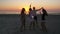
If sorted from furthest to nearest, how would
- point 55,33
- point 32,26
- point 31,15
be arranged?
point 32,26
point 31,15
point 55,33

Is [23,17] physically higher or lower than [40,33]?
higher

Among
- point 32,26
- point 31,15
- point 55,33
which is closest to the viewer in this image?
point 55,33

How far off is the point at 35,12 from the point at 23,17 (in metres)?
0.91

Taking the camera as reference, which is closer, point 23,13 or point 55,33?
point 55,33

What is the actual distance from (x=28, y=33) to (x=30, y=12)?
230 centimetres

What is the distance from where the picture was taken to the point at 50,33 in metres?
14.4

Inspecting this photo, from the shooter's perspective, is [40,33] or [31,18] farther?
[31,18]

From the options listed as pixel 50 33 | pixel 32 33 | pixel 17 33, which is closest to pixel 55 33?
pixel 50 33

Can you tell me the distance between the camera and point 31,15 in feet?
53.0

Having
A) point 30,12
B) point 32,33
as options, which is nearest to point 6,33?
point 32,33

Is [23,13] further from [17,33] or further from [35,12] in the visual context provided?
[17,33]

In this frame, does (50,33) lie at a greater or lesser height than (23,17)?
lesser

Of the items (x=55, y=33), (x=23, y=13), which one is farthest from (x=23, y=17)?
(x=55, y=33)

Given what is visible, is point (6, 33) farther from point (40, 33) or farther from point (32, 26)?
point (32, 26)
